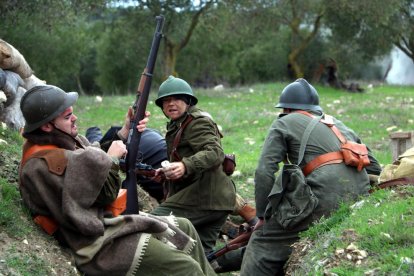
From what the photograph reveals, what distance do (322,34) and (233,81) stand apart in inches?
589

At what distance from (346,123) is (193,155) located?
11768mm

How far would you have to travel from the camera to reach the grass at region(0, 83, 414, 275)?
225 inches

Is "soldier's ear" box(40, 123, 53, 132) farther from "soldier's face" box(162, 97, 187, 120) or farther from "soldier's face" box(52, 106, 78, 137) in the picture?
"soldier's face" box(162, 97, 187, 120)

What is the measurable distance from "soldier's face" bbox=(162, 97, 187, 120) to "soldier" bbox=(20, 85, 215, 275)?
6.26 feet

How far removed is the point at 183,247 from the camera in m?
6.18

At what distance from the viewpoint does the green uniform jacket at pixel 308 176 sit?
270 inches

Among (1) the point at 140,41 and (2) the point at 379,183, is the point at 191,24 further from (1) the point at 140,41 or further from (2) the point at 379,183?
(2) the point at 379,183

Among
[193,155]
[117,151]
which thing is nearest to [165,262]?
[117,151]

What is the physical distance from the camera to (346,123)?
18.7 m

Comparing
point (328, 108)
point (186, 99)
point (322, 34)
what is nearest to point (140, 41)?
point (322, 34)

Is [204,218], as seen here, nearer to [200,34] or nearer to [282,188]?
[282,188]

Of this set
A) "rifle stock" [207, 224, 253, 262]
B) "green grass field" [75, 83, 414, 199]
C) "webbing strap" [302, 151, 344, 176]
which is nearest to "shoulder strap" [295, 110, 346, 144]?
"webbing strap" [302, 151, 344, 176]

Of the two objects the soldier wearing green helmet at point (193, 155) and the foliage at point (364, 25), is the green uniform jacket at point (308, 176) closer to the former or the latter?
the soldier wearing green helmet at point (193, 155)

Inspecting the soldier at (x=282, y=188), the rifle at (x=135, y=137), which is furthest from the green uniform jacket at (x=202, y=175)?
the soldier at (x=282, y=188)
